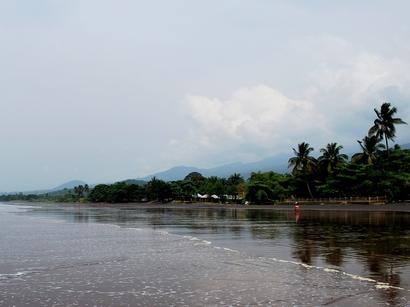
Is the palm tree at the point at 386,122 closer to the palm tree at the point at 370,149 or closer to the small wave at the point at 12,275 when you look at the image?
the palm tree at the point at 370,149

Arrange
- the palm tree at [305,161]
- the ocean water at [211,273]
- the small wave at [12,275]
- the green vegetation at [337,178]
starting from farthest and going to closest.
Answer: the palm tree at [305,161] → the green vegetation at [337,178] → the small wave at [12,275] → the ocean water at [211,273]

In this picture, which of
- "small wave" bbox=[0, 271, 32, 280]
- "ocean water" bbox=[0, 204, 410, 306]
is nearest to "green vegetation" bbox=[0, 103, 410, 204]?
"ocean water" bbox=[0, 204, 410, 306]

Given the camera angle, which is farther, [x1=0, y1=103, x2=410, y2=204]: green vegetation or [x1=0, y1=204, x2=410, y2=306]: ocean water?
[x1=0, y1=103, x2=410, y2=204]: green vegetation

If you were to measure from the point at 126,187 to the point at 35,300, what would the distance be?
150911mm

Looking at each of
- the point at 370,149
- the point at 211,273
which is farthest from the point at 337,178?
the point at 211,273

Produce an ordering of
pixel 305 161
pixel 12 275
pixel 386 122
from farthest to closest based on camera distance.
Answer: pixel 305 161 < pixel 386 122 < pixel 12 275

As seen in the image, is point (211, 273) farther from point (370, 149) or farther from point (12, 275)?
point (370, 149)

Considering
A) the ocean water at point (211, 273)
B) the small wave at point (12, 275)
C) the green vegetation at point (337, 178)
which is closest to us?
the ocean water at point (211, 273)

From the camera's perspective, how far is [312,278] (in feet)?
46.5

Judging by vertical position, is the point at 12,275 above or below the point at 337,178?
below

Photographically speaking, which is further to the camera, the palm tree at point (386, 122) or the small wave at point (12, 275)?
the palm tree at point (386, 122)

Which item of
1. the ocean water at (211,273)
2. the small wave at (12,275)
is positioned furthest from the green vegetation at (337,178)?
the small wave at (12,275)

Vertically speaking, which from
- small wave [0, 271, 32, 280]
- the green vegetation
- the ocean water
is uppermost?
the green vegetation

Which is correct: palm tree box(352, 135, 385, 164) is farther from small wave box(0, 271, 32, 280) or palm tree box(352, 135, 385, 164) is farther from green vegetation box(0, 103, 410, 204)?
small wave box(0, 271, 32, 280)
